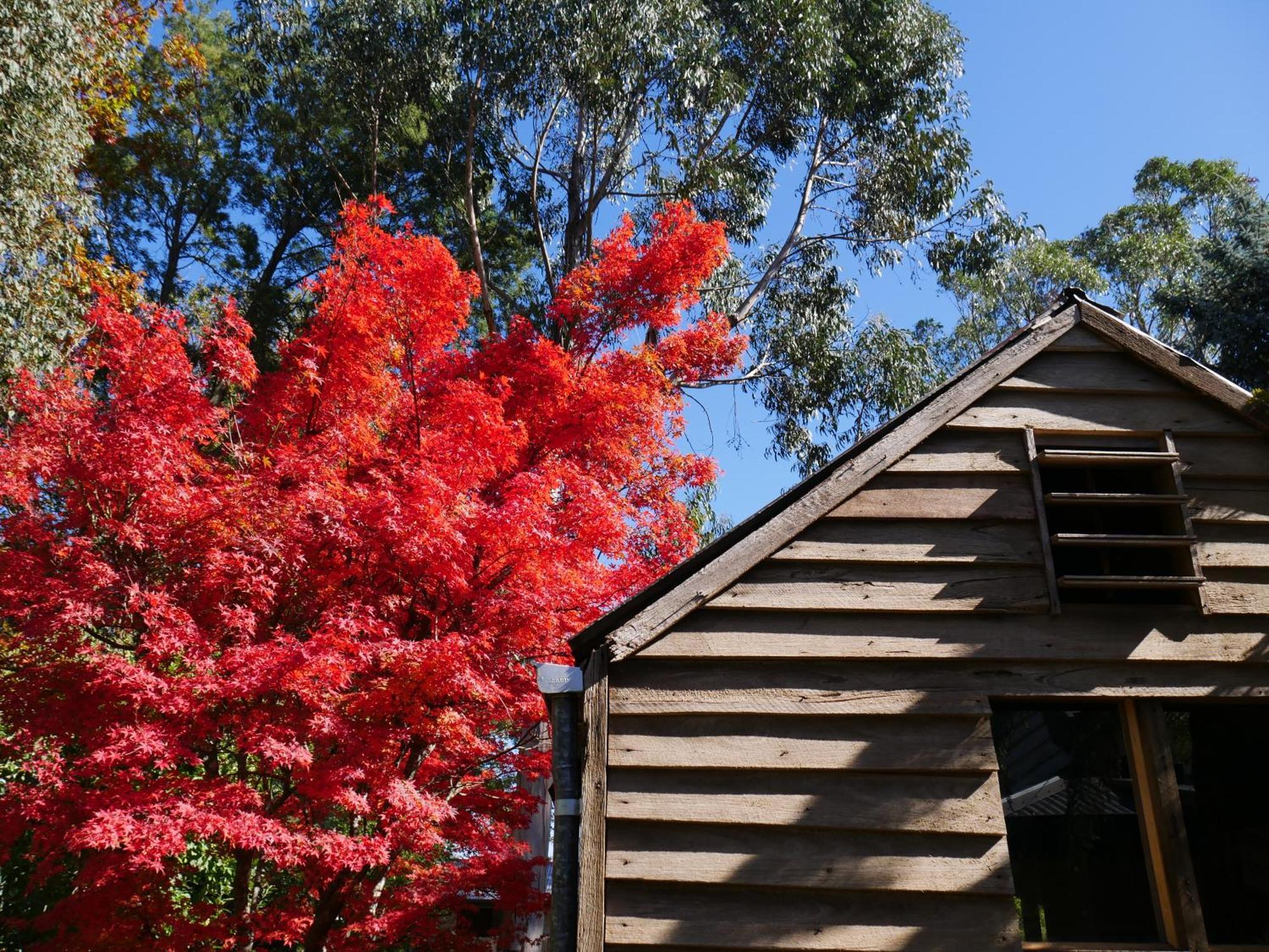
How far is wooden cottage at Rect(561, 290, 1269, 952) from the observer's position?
437 centimetres

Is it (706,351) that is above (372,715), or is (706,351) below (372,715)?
above

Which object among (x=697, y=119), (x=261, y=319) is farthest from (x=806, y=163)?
(x=261, y=319)

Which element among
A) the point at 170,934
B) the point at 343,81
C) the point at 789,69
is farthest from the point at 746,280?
the point at 170,934

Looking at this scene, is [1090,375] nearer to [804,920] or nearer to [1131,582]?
[1131,582]

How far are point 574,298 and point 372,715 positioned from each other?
9495 millimetres

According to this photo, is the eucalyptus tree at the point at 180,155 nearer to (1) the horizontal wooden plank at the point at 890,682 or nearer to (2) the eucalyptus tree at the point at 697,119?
(2) the eucalyptus tree at the point at 697,119

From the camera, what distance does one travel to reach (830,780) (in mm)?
4559

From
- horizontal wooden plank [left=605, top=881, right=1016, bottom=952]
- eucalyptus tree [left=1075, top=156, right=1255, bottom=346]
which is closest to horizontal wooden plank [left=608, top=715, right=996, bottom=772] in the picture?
horizontal wooden plank [left=605, top=881, right=1016, bottom=952]

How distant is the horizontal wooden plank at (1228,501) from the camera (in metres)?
5.13

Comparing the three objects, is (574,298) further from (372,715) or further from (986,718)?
(986,718)

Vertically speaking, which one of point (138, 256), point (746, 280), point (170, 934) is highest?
point (138, 256)

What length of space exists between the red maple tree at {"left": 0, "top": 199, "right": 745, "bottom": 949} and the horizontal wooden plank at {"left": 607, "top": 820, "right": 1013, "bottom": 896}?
11.7 ft

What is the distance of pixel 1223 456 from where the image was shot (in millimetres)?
5273

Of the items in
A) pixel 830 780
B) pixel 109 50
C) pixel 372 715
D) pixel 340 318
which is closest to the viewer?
pixel 830 780
